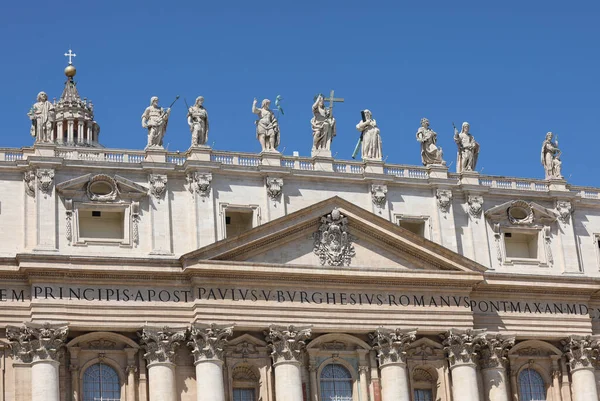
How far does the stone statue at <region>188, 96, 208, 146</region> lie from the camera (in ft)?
174

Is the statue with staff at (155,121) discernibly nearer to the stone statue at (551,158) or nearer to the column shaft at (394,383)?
the column shaft at (394,383)

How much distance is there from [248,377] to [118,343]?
5058 mm

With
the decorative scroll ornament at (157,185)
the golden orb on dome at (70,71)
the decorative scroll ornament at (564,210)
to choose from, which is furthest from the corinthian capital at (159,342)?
the golden orb on dome at (70,71)

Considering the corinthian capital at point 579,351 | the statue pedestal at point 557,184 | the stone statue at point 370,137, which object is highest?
the stone statue at point 370,137

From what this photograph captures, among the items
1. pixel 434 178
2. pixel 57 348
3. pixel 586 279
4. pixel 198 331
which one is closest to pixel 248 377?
pixel 198 331

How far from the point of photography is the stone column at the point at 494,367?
54.0 meters

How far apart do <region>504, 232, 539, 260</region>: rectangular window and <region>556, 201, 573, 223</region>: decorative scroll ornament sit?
1.42 m

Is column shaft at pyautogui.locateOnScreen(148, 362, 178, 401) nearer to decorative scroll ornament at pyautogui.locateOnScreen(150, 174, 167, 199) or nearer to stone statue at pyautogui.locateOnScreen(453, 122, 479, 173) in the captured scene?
decorative scroll ornament at pyautogui.locateOnScreen(150, 174, 167, 199)

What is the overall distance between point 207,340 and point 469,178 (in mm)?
13847

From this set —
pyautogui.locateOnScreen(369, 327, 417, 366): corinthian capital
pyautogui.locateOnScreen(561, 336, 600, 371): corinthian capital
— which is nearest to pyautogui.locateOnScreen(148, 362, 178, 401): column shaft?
pyautogui.locateOnScreen(369, 327, 417, 366): corinthian capital

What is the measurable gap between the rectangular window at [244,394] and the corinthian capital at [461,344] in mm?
7926

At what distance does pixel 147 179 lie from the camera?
52.0 meters

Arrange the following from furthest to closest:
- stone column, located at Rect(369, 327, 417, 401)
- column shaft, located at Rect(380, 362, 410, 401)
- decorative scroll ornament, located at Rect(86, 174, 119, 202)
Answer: stone column, located at Rect(369, 327, 417, 401) < column shaft, located at Rect(380, 362, 410, 401) < decorative scroll ornament, located at Rect(86, 174, 119, 202)

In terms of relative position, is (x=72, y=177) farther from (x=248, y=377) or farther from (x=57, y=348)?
(x=248, y=377)
